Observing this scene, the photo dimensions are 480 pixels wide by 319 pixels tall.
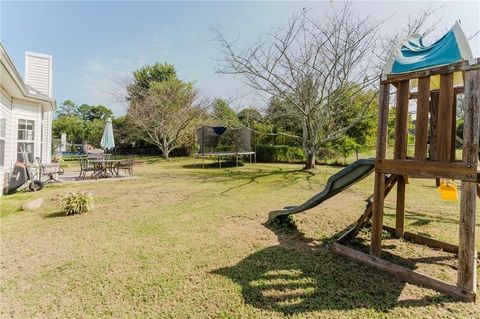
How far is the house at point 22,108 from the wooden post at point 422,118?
6.21 meters

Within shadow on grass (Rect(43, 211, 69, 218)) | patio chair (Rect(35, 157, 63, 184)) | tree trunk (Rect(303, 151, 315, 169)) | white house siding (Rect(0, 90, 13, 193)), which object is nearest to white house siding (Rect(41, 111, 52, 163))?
patio chair (Rect(35, 157, 63, 184))

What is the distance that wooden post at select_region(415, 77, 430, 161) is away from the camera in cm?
255


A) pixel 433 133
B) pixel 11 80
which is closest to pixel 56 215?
pixel 11 80

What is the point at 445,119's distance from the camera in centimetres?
241

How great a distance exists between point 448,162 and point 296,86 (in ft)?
30.1

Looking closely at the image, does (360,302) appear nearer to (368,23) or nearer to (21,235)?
(21,235)

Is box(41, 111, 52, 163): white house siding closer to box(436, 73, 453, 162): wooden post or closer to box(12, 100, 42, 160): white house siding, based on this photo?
box(12, 100, 42, 160): white house siding

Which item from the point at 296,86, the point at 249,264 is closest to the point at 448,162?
the point at 249,264

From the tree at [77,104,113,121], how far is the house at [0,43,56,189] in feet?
132

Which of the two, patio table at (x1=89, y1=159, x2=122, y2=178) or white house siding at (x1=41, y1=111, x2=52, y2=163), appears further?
white house siding at (x1=41, y1=111, x2=52, y2=163)

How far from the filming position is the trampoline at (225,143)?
15134 mm

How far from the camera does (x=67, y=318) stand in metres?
2.05

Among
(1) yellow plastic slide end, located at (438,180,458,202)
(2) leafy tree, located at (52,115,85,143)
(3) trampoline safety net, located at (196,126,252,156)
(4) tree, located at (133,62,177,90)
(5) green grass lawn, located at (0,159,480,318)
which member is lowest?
(5) green grass lawn, located at (0,159,480,318)

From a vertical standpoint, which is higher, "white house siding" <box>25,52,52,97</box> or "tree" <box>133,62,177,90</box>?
"tree" <box>133,62,177,90</box>
